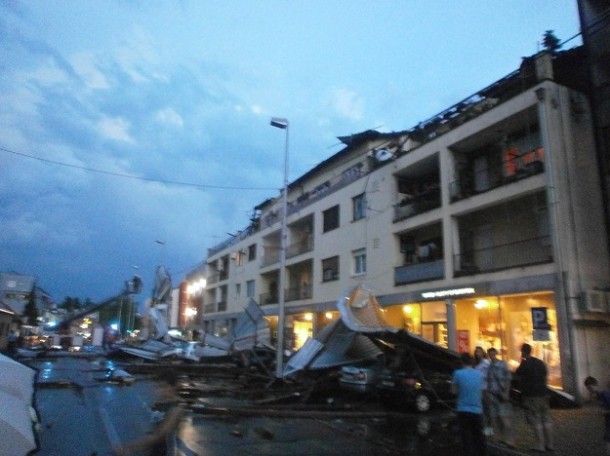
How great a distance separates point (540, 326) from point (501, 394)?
5.78 meters

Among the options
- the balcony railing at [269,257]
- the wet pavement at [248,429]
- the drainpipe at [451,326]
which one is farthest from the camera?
the balcony railing at [269,257]

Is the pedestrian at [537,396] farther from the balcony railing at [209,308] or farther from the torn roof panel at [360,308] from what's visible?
the balcony railing at [209,308]

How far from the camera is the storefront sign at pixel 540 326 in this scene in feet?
45.1

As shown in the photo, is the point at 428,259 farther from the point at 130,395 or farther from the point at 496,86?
the point at 130,395

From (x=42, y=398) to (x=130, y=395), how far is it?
245 cm

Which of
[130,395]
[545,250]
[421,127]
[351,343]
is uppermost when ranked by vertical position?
[421,127]

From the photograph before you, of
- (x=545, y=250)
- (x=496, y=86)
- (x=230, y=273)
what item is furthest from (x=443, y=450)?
(x=230, y=273)

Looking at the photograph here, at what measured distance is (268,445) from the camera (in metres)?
8.40

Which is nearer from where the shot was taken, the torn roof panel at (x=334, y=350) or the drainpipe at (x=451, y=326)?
the torn roof panel at (x=334, y=350)

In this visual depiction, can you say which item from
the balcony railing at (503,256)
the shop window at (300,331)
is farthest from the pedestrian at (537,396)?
the shop window at (300,331)

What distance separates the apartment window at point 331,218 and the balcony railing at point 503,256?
35.7 feet

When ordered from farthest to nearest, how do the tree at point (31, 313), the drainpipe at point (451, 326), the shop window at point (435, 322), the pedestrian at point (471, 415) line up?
1. the tree at point (31, 313)
2. the shop window at point (435, 322)
3. the drainpipe at point (451, 326)
4. the pedestrian at point (471, 415)

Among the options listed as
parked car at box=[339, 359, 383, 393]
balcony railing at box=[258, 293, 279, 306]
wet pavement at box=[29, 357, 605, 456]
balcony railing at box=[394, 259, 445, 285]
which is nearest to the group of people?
wet pavement at box=[29, 357, 605, 456]

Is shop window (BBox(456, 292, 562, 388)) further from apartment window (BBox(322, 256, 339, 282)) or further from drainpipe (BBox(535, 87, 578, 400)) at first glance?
apartment window (BBox(322, 256, 339, 282))
